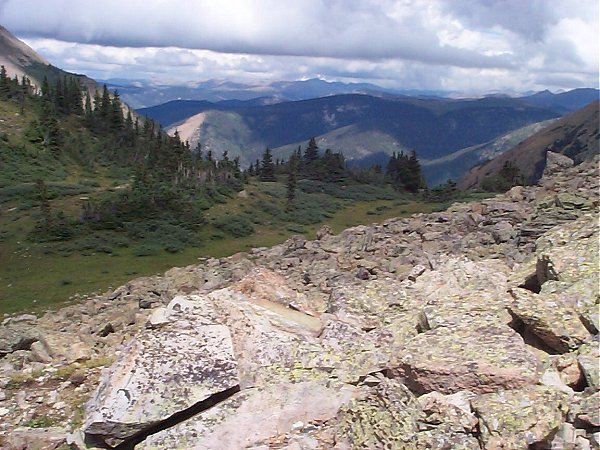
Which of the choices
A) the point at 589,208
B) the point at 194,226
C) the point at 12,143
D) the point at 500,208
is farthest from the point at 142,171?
the point at 589,208

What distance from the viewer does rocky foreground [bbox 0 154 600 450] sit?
8.35 metres

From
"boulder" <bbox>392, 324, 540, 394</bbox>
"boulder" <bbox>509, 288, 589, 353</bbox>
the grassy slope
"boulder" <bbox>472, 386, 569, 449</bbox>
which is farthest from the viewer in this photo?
the grassy slope

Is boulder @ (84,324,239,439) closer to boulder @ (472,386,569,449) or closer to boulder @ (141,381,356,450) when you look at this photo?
boulder @ (141,381,356,450)

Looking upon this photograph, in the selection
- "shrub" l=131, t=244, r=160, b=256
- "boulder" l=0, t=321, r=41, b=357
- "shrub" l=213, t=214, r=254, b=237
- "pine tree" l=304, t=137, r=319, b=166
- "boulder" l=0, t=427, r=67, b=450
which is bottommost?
"shrub" l=131, t=244, r=160, b=256

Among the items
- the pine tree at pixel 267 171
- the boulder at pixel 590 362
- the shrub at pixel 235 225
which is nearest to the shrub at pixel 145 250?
the shrub at pixel 235 225

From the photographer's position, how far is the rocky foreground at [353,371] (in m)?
8.35

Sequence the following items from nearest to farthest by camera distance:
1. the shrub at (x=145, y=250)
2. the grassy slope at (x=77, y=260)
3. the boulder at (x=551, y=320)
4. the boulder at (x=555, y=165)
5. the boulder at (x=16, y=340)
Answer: the boulder at (x=551, y=320)
the boulder at (x=16, y=340)
the grassy slope at (x=77, y=260)
the boulder at (x=555, y=165)
the shrub at (x=145, y=250)

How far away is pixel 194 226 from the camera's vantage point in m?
72.4

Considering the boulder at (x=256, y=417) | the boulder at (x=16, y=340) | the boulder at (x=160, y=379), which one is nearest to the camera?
the boulder at (x=256, y=417)

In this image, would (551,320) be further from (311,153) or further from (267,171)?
(311,153)

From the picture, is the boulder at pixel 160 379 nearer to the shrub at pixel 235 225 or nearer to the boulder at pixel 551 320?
the boulder at pixel 551 320

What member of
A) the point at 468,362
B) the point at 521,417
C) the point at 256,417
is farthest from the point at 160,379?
the point at 521,417

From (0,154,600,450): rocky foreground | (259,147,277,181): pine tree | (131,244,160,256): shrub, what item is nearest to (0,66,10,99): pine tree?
(259,147,277,181): pine tree

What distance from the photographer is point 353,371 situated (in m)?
10.2
